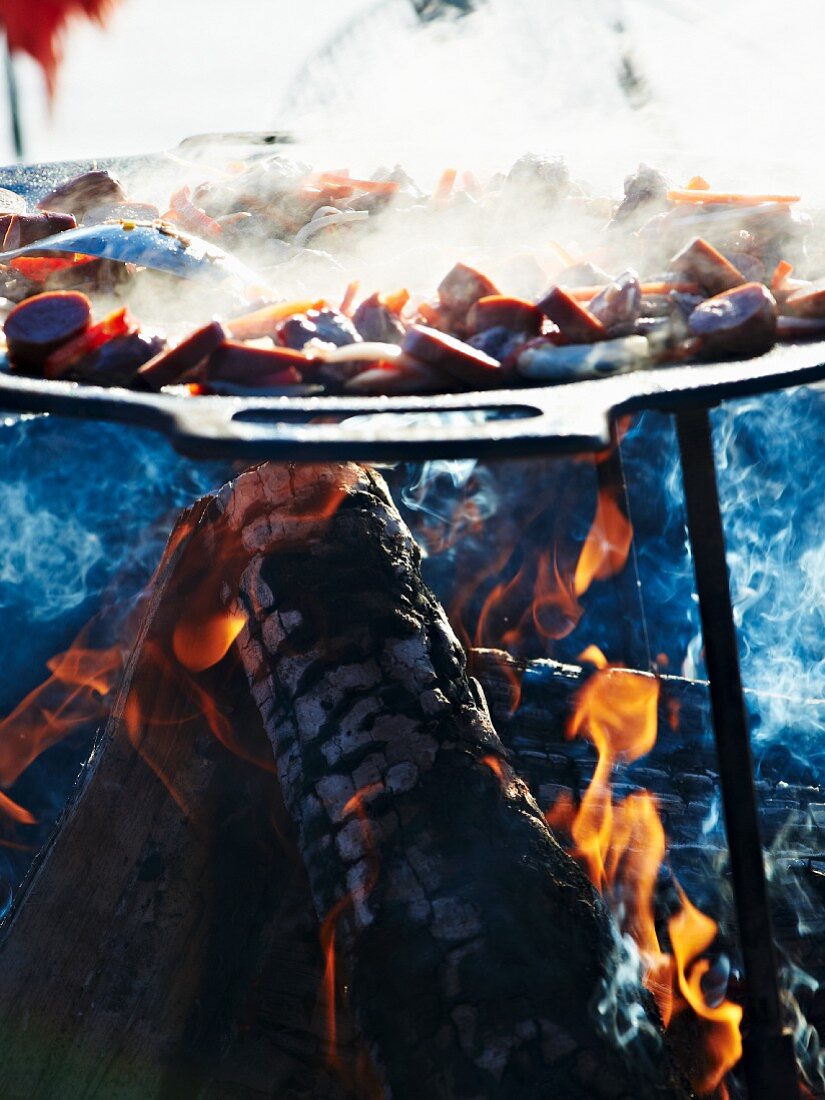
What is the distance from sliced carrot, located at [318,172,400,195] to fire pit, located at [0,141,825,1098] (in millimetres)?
733

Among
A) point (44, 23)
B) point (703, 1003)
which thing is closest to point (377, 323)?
point (703, 1003)

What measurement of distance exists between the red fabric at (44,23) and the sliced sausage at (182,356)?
251 centimetres

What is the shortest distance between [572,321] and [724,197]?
2.35 ft

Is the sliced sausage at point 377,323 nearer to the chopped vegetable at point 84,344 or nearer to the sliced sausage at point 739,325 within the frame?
the chopped vegetable at point 84,344

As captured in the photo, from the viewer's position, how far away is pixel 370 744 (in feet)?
6.31

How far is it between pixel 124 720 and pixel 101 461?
164 centimetres

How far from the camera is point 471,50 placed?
153 inches

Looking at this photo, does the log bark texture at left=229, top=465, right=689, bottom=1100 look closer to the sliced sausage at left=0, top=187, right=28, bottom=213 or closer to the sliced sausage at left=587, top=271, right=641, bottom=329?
the sliced sausage at left=587, top=271, right=641, bottom=329

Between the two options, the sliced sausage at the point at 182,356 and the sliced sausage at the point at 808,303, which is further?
the sliced sausage at the point at 808,303

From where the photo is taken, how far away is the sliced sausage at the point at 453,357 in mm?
1308

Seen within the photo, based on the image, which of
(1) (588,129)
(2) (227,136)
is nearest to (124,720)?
(2) (227,136)

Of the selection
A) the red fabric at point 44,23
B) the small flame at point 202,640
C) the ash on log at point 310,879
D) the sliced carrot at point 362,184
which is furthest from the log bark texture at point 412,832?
the red fabric at point 44,23

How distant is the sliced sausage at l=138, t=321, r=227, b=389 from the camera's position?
→ 1306mm

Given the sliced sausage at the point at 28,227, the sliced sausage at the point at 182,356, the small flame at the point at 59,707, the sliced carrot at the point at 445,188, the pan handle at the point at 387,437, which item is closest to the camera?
the pan handle at the point at 387,437
